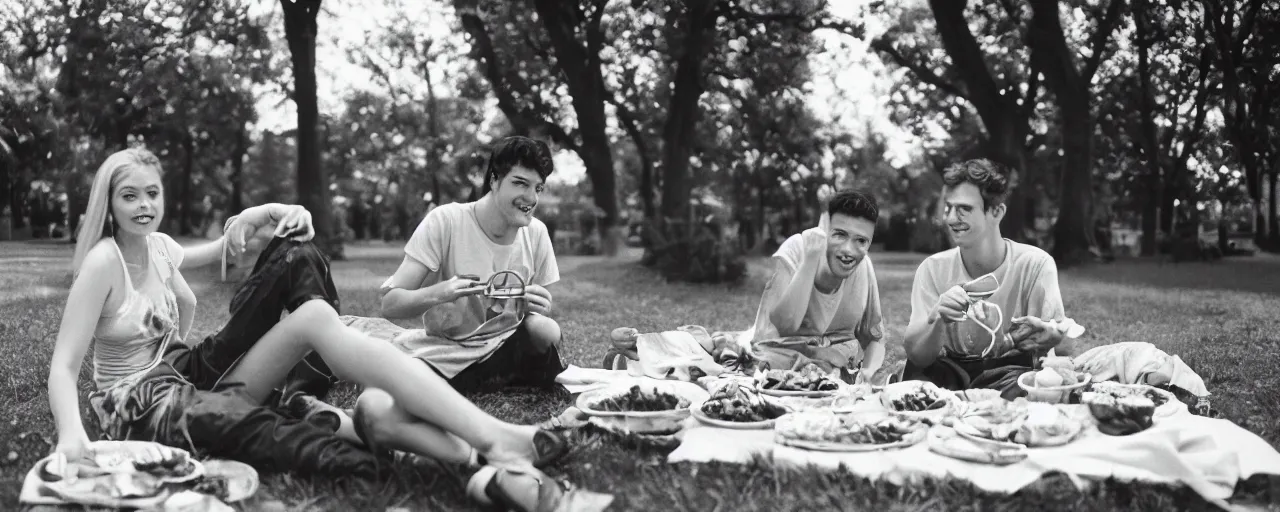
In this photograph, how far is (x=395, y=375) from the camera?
3.33m

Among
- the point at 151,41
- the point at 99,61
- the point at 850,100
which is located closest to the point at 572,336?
the point at 99,61

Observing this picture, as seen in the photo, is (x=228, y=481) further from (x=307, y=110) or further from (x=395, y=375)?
(x=307, y=110)

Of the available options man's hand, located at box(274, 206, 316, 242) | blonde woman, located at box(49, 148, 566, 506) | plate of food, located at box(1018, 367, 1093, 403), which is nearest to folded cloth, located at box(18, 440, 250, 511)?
blonde woman, located at box(49, 148, 566, 506)

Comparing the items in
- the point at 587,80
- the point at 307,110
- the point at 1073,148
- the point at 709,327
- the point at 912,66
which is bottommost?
the point at 709,327

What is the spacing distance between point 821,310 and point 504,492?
267 cm

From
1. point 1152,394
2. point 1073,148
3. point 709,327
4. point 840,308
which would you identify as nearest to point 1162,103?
point 1073,148

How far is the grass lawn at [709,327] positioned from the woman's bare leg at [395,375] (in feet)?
0.74

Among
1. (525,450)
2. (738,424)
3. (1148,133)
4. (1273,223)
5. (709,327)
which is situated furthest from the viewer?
(1148,133)

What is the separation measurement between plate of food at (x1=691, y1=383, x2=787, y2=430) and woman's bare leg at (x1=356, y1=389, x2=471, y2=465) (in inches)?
40.6

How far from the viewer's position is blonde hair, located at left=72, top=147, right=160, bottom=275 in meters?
3.57

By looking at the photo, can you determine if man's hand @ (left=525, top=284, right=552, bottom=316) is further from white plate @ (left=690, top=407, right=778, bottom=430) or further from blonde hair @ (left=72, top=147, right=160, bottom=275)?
blonde hair @ (left=72, top=147, right=160, bottom=275)

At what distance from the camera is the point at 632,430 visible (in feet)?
12.6

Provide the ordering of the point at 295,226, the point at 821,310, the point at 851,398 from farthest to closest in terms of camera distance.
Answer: the point at 821,310 < the point at 851,398 < the point at 295,226

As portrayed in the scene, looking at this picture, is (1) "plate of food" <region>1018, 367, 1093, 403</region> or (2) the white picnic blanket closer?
(2) the white picnic blanket
